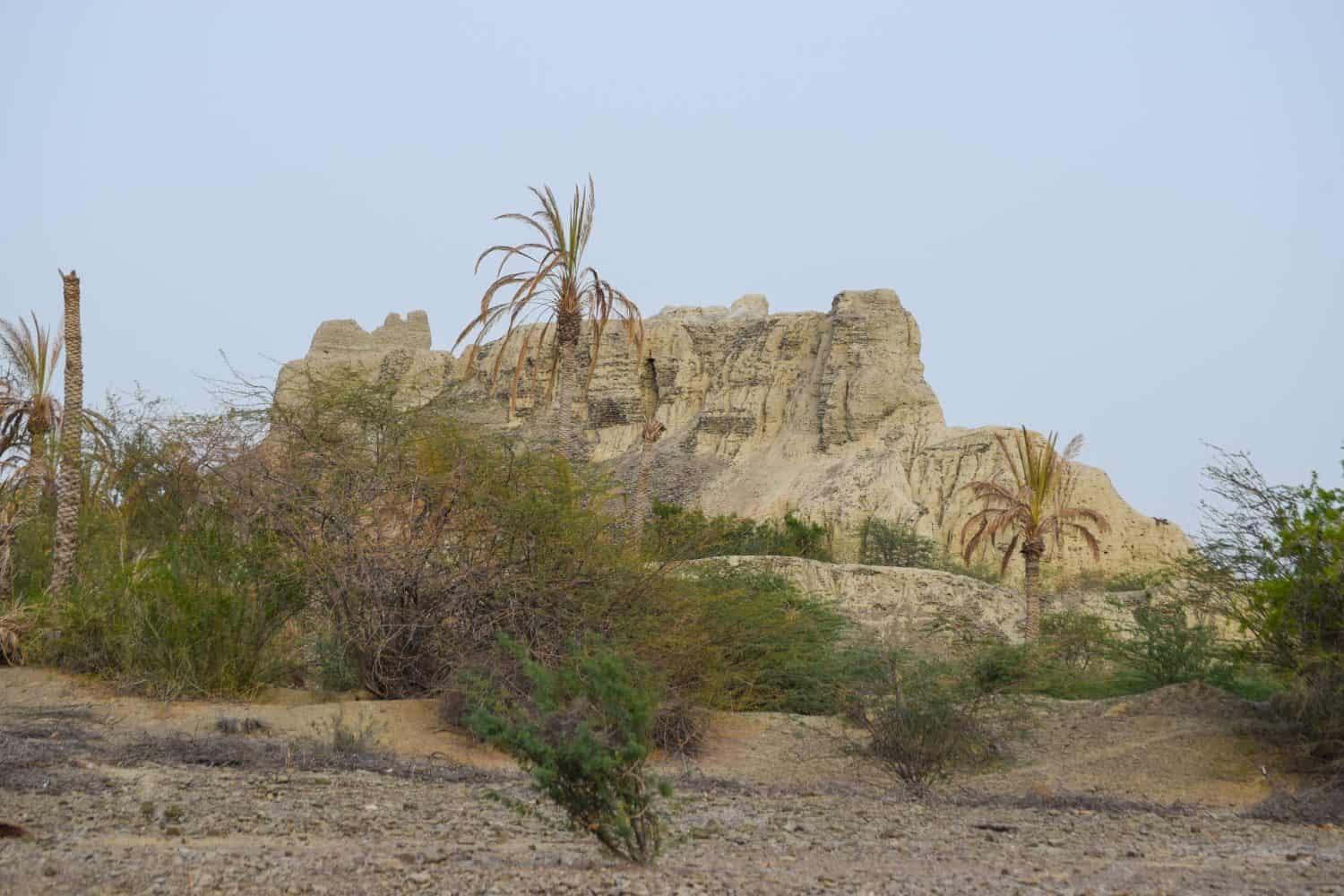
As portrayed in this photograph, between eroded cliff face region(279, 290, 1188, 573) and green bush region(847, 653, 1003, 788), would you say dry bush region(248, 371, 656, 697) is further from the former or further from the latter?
eroded cliff face region(279, 290, 1188, 573)

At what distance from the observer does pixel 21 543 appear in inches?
645

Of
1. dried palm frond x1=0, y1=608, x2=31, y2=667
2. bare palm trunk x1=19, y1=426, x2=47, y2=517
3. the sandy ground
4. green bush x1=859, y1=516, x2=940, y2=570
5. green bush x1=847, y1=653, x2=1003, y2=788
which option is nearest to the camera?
the sandy ground

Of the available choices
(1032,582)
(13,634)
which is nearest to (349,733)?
(13,634)

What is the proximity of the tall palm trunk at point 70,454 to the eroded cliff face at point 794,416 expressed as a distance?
2808 cm

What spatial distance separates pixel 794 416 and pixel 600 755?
53524 mm

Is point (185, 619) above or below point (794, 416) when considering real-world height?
below

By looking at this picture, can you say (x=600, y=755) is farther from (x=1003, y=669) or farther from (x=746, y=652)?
(x=746, y=652)

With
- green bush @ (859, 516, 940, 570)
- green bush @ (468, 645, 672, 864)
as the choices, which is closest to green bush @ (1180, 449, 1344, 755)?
green bush @ (468, 645, 672, 864)

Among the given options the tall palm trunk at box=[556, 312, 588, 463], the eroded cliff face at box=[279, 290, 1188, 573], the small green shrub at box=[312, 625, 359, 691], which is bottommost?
the small green shrub at box=[312, 625, 359, 691]

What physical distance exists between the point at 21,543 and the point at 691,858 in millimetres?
13102

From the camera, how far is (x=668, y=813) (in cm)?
794

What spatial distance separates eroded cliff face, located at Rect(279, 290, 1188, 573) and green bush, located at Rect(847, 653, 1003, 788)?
33111mm

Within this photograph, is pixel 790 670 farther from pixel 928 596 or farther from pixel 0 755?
pixel 928 596

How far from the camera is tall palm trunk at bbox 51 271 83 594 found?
593 inches
